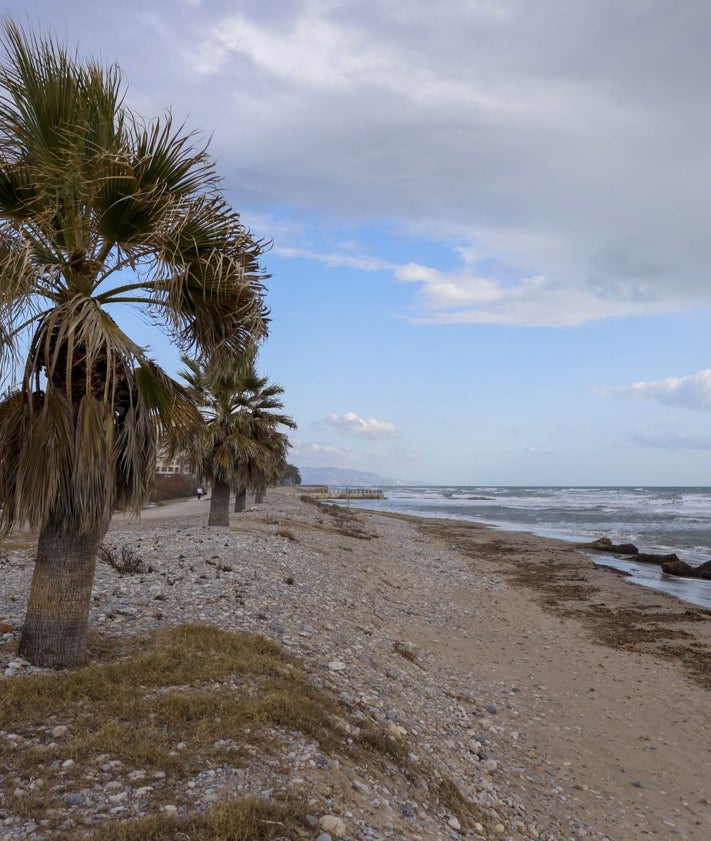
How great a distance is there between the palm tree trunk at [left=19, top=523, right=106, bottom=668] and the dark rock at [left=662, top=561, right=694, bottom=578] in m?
25.2

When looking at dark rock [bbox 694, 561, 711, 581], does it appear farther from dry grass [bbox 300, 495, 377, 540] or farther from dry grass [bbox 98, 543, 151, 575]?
dry grass [bbox 98, 543, 151, 575]

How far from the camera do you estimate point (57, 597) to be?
6793 mm

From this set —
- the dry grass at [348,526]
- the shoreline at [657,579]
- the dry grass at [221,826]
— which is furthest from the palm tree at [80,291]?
the dry grass at [348,526]

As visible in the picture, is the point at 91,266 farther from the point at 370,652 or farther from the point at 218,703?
the point at 370,652

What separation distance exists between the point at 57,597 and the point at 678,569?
2573cm

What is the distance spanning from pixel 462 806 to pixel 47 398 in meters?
5.61

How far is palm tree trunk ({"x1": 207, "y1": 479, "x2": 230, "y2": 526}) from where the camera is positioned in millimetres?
21641

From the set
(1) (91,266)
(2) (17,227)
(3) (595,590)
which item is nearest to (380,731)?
(1) (91,266)

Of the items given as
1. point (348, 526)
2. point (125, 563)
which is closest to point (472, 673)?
point (125, 563)

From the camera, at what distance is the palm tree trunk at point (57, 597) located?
6.77 metres

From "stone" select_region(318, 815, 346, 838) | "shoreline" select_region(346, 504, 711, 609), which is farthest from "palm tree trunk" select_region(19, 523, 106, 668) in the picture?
"shoreline" select_region(346, 504, 711, 609)

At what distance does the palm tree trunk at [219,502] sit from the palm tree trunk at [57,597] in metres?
14.7

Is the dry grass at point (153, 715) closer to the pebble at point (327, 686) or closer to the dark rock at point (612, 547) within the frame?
the pebble at point (327, 686)

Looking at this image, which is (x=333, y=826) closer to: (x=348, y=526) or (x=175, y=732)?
(x=175, y=732)
